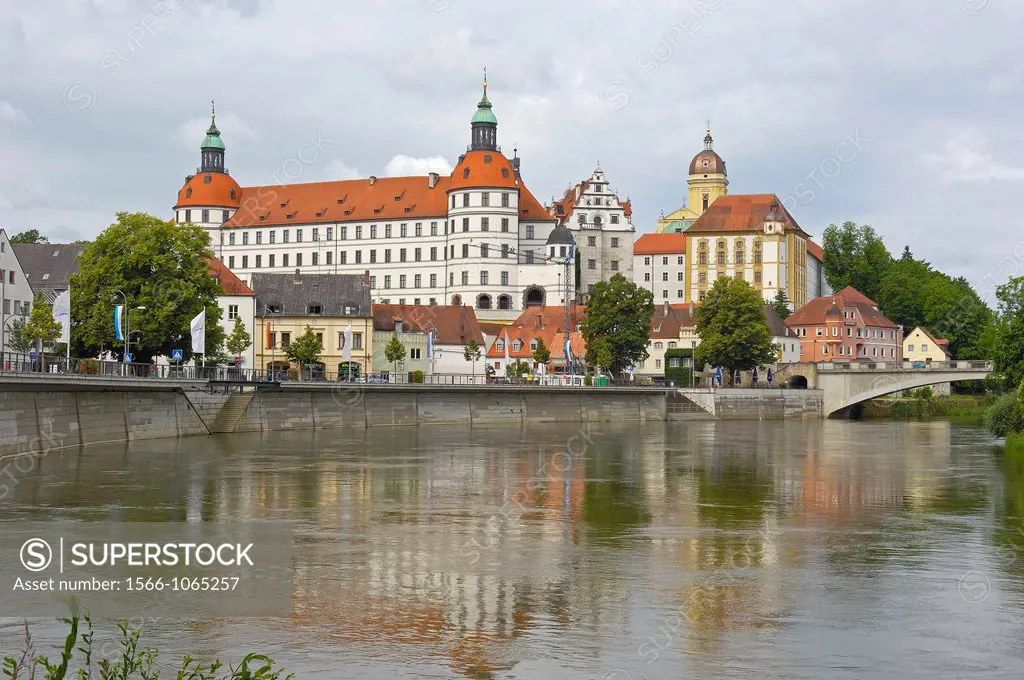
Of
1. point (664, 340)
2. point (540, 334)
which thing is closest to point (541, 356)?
point (540, 334)

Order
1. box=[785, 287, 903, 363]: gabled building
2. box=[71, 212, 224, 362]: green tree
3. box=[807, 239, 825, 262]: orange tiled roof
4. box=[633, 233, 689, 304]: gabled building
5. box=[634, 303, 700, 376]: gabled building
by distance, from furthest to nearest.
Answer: box=[807, 239, 825, 262]: orange tiled roof, box=[633, 233, 689, 304]: gabled building, box=[785, 287, 903, 363]: gabled building, box=[634, 303, 700, 376]: gabled building, box=[71, 212, 224, 362]: green tree

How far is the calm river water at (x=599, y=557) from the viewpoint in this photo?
20172mm

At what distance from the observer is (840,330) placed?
14725 centimetres

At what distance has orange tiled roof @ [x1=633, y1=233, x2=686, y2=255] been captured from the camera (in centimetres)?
18075

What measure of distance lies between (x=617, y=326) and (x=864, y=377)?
20.7m

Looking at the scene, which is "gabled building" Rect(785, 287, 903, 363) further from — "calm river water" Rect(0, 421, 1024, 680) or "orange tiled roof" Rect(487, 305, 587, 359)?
"calm river water" Rect(0, 421, 1024, 680)

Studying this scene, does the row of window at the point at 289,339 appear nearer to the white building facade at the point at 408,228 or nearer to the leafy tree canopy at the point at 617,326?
the leafy tree canopy at the point at 617,326

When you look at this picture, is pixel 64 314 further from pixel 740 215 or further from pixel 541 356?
pixel 740 215

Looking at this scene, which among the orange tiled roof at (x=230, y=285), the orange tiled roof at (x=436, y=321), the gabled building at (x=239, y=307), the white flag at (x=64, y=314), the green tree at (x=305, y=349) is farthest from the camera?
the orange tiled roof at (x=436, y=321)

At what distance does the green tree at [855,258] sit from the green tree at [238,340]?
9353 centimetres

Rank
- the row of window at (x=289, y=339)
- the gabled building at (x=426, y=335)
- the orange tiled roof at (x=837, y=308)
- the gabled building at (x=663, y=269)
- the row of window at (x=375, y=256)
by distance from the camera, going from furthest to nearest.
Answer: the gabled building at (x=663, y=269)
the row of window at (x=375, y=256)
the orange tiled roof at (x=837, y=308)
the gabled building at (x=426, y=335)
the row of window at (x=289, y=339)

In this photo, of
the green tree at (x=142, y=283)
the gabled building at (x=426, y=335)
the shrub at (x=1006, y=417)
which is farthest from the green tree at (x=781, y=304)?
the green tree at (x=142, y=283)

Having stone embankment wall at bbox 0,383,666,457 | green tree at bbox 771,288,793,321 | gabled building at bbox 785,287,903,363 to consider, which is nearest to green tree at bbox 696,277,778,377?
stone embankment wall at bbox 0,383,666,457

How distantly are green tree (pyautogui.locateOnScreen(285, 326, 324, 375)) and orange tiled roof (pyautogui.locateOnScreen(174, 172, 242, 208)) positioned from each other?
77.2m
